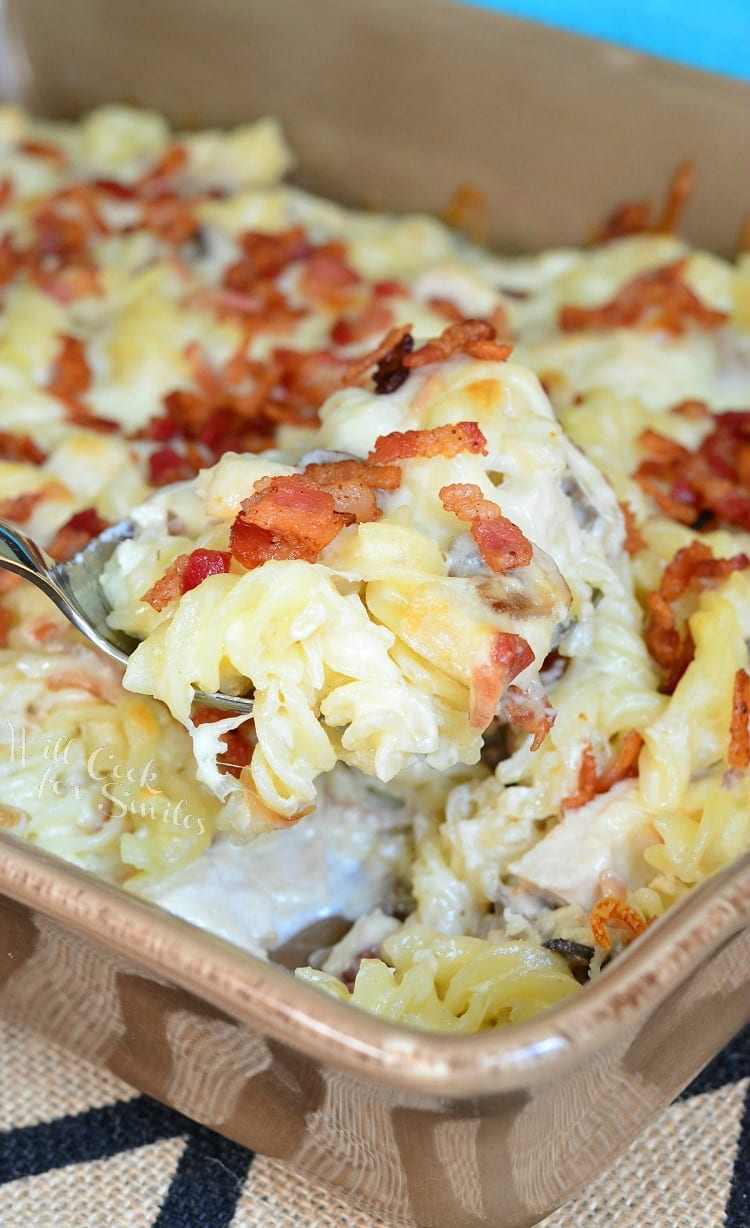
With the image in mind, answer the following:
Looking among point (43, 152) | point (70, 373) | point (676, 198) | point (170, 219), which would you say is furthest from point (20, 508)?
point (676, 198)

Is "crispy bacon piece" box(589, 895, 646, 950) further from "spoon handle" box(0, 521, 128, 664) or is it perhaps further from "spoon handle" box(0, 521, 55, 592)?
"spoon handle" box(0, 521, 55, 592)

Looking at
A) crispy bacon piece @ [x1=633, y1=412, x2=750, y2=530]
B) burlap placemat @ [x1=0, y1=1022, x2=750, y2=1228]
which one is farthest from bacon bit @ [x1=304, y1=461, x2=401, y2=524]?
burlap placemat @ [x1=0, y1=1022, x2=750, y2=1228]

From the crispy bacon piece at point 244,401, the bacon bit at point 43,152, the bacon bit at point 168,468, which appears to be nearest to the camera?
the bacon bit at point 168,468

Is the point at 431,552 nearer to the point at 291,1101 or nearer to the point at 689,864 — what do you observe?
the point at 689,864

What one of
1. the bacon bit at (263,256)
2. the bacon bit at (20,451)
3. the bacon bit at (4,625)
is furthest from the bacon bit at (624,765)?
the bacon bit at (263,256)

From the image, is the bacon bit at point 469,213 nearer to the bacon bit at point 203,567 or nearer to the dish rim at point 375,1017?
the bacon bit at point 203,567

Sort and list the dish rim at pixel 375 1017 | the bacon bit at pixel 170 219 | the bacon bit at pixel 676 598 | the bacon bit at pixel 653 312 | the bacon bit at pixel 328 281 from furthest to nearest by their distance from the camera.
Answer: the bacon bit at pixel 170 219
the bacon bit at pixel 328 281
the bacon bit at pixel 653 312
the bacon bit at pixel 676 598
the dish rim at pixel 375 1017

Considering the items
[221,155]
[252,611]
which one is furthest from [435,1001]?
[221,155]
